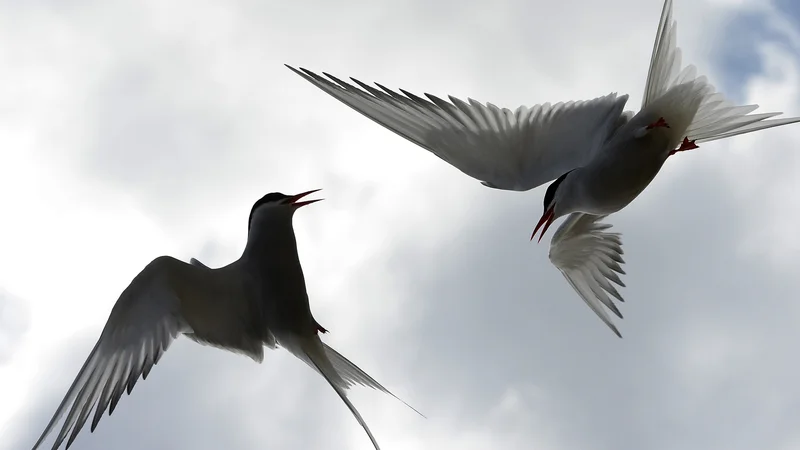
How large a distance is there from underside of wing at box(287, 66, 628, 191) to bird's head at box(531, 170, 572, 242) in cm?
10

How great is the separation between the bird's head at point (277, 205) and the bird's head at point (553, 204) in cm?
102

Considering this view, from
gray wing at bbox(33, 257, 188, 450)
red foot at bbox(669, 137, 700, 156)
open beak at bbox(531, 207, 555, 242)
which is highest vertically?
Answer: red foot at bbox(669, 137, 700, 156)

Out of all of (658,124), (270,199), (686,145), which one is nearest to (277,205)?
(270,199)

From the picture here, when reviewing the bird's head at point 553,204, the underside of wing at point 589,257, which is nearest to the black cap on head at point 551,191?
the bird's head at point 553,204

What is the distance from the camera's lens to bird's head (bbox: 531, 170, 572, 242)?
3295 millimetres

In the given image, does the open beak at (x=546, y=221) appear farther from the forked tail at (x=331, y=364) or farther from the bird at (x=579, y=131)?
the forked tail at (x=331, y=364)

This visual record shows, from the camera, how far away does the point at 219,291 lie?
8.79 feet

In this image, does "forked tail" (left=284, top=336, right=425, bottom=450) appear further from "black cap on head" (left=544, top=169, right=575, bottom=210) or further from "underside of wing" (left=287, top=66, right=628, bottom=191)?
"black cap on head" (left=544, top=169, right=575, bottom=210)

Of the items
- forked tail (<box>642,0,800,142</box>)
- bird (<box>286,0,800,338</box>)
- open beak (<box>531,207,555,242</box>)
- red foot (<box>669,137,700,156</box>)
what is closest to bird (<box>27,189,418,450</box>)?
bird (<box>286,0,800,338</box>)

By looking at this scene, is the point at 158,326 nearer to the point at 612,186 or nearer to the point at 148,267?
the point at 148,267

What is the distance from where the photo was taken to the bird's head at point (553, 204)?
10.8 feet

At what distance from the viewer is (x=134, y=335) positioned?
8.22 feet

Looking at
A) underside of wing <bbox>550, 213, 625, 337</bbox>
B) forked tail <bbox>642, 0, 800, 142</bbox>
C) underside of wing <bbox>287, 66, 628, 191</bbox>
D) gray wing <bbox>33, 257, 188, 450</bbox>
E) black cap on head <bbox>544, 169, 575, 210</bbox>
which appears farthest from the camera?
underside of wing <bbox>550, 213, 625, 337</bbox>

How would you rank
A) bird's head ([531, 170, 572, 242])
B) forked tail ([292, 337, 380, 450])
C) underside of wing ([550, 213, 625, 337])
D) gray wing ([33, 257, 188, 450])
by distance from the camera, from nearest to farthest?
1. gray wing ([33, 257, 188, 450])
2. forked tail ([292, 337, 380, 450])
3. bird's head ([531, 170, 572, 242])
4. underside of wing ([550, 213, 625, 337])
